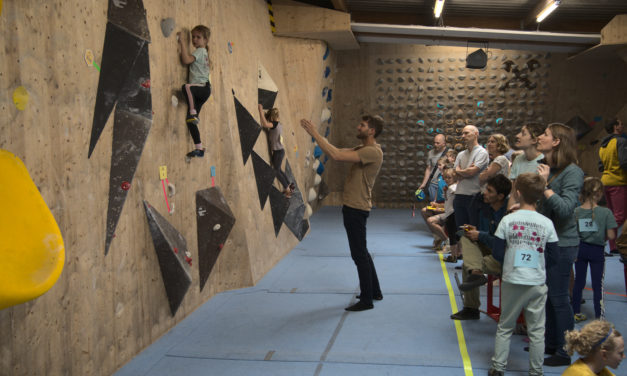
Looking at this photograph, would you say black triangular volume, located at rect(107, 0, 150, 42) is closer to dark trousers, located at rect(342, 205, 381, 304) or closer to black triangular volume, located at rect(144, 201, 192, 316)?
black triangular volume, located at rect(144, 201, 192, 316)

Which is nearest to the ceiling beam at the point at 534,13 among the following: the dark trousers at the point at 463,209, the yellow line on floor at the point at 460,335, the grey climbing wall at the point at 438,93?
the grey climbing wall at the point at 438,93

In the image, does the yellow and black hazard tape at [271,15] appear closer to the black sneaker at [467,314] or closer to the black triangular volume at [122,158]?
the black triangular volume at [122,158]

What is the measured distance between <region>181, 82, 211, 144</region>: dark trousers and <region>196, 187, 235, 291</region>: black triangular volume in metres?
0.53

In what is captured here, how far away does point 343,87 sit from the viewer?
10.4 m

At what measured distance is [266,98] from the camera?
6.15 m

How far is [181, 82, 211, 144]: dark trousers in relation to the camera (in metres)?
4.00

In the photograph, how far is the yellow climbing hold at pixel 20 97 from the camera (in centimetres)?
231

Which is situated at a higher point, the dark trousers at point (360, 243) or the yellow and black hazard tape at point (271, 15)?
the yellow and black hazard tape at point (271, 15)

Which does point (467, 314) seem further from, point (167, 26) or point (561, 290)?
point (167, 26)

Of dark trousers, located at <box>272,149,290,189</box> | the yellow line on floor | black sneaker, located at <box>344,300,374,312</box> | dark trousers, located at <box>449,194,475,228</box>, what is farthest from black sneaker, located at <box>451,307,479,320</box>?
dark trousers, located at <box>272,149,290,189</box>

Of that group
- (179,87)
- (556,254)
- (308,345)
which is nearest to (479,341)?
(556,254)

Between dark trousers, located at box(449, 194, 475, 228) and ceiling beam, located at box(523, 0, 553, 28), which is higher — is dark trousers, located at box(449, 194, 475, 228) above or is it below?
below

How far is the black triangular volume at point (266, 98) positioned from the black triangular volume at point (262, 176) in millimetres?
783

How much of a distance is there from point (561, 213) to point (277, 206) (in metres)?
3.74
